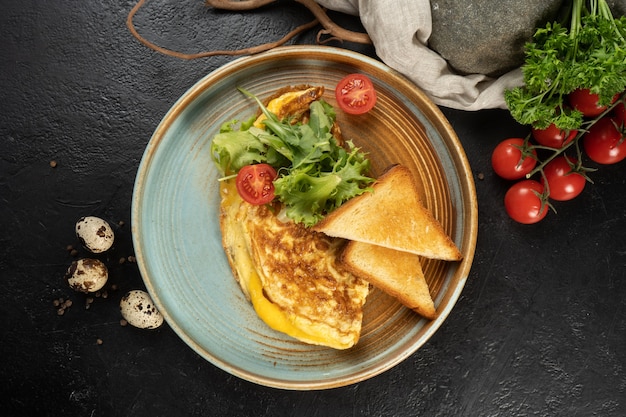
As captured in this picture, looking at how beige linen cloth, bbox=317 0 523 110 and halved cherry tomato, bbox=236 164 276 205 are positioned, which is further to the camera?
beige linen cloth, bbox=317 0 523 110

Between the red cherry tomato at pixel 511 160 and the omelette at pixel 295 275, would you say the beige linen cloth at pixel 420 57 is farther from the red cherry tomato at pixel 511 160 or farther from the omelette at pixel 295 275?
the omelette at pixel 295 275

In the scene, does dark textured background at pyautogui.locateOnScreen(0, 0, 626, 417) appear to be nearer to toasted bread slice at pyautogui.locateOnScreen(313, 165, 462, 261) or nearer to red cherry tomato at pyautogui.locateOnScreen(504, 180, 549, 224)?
red cherry tomato at pyautogui.locateOnScreen(504, 180, 549, 224)

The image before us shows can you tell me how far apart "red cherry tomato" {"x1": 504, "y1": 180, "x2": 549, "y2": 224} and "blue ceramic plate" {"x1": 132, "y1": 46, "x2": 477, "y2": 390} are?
41cm

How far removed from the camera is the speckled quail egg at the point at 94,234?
395 cm

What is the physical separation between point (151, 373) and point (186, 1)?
2.83 m

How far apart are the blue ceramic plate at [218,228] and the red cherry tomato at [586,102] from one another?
0.90m

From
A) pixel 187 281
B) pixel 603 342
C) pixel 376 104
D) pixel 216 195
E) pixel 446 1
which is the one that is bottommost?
pixel 603 342

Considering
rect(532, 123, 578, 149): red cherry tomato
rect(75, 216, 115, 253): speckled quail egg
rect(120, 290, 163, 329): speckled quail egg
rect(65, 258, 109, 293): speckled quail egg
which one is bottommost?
rect(120, 290, 163, 329): speckled quail egg

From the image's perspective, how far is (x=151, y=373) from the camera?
4.16 meters

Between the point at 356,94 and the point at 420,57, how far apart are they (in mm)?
496

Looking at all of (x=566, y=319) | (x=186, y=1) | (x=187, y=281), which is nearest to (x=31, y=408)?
(x=187, y=281)

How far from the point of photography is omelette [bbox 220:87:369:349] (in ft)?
11.9

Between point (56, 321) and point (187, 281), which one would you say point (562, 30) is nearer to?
point (187, 281)

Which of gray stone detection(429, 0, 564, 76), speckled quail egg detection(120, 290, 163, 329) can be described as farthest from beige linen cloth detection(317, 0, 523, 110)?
speckled quail egg detection(120, 290, 163, 329)
